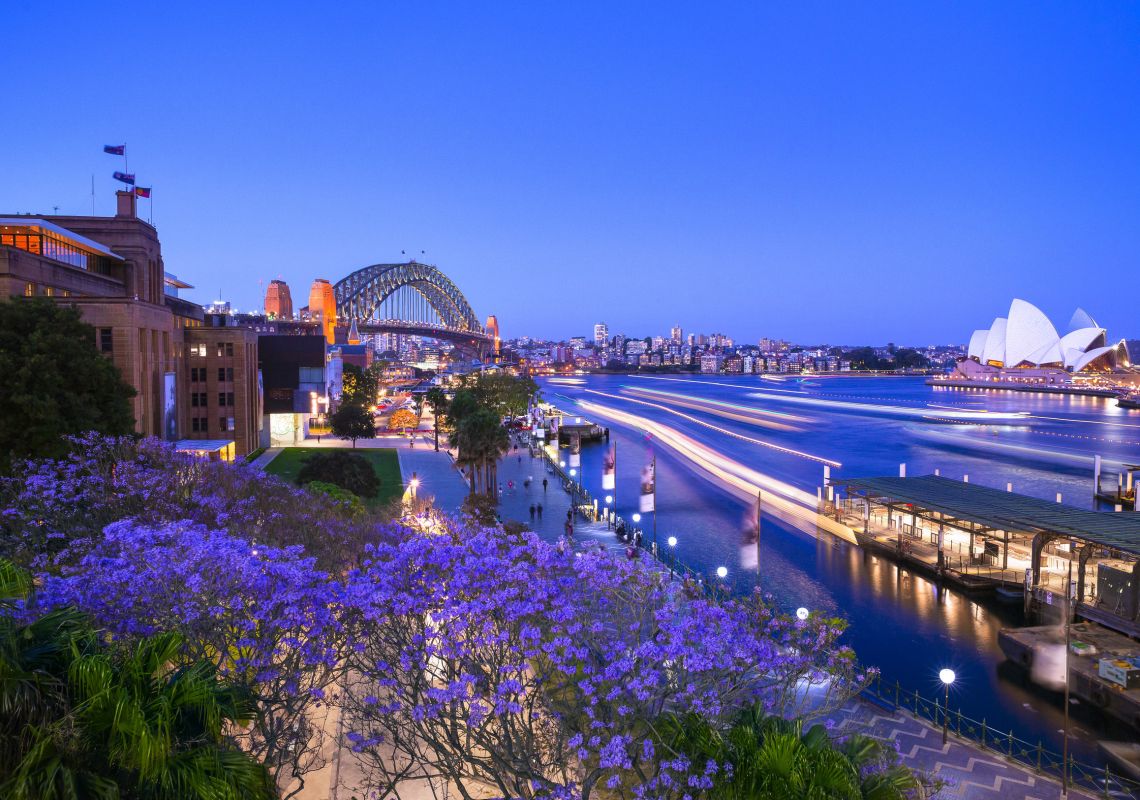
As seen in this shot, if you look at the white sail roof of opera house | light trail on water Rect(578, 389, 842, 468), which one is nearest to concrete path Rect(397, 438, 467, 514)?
light trail on water Rect(578, 389, 842, 468)

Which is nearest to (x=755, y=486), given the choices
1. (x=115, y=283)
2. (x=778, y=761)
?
(x=115, y=283)

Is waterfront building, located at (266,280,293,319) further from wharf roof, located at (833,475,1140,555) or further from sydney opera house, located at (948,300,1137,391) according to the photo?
sydney opera house, located at (948,300,1137,391)

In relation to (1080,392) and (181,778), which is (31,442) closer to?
(181,778)

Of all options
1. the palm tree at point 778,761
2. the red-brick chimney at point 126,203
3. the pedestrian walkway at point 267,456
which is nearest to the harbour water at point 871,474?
the palm tree at point 778,761

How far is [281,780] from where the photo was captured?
32.9 feet

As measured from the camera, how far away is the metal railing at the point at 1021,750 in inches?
538

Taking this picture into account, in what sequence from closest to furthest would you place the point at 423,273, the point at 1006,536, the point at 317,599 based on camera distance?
the point at 317,599 → the point at 1006,536 → the point at 423,273

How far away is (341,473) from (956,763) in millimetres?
25511

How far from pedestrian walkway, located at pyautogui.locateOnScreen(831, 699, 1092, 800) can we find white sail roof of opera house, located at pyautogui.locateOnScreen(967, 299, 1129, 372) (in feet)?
519

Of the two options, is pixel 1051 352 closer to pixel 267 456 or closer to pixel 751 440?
pixel 751 440

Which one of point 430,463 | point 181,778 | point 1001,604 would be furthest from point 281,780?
point 430,463

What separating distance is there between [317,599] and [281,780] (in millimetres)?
3263

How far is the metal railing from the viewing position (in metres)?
13.7

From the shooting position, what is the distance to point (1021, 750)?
16.2 meters
